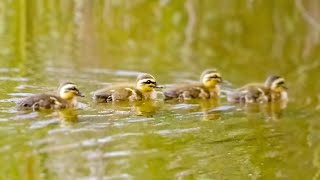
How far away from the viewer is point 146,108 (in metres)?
7.22

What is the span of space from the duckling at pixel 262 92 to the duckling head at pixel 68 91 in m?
1.55

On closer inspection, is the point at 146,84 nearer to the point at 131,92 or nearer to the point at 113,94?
the point at 131,92

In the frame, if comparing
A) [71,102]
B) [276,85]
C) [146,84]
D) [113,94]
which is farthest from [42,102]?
[276,85]

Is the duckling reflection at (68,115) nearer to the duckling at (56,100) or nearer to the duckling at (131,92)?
the duckling at (56,100)

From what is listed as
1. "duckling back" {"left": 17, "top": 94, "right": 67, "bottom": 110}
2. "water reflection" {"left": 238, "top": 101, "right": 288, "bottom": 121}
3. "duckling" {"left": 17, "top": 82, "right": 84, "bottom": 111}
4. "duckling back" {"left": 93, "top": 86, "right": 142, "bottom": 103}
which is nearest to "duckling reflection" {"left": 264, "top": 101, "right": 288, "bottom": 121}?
"water reflection" {"left": 238, "top": 101, "right": 288, "bottom": 121}

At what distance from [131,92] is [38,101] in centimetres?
102

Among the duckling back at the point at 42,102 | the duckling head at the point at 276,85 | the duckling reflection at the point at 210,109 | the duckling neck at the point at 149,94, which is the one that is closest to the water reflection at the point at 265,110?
the duckling head at the point at 276,85

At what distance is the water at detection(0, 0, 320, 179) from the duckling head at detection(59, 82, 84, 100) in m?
0.12

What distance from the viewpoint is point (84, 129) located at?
20.2 ft

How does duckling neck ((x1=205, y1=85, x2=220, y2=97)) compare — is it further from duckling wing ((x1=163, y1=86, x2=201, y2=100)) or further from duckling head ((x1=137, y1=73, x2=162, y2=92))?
duckling head ((x1=137, y1=73, x2=162, y2=92))

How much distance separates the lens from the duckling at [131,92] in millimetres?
7211

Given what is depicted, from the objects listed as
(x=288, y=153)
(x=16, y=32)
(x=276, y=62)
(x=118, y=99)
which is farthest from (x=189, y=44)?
(x=288, y=153)

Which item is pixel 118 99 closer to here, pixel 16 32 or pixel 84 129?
pixel 84 129

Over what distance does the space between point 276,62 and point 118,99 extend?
3612 millimetres
